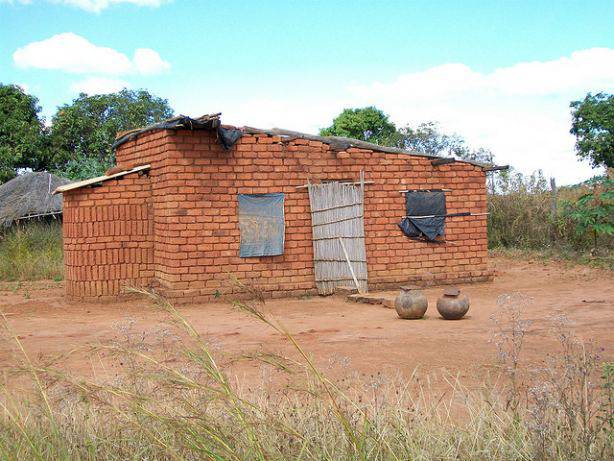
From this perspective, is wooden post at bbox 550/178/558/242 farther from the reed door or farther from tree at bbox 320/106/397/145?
tree at bbox 320/106/397/145

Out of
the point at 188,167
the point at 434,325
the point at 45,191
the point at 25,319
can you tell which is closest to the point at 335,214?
the point at 188,167

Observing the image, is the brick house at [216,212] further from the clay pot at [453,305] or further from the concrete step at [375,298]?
the clay pot at [453,305]

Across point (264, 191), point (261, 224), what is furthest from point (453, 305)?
point (264, 191)

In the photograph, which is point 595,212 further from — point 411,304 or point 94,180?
point 94,180

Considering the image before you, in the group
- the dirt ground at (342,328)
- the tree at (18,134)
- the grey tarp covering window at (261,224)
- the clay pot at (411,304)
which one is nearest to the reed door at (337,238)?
the dirt ground at (342,328)

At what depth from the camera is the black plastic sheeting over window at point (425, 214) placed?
12328 mm

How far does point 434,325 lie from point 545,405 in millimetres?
5454

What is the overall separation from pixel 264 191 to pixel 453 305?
380cm

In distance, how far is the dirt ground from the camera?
20.9 feet

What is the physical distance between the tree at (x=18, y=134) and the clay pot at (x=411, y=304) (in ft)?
60.7

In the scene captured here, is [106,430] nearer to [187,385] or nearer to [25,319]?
[187,385]

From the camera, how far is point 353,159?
1201cm

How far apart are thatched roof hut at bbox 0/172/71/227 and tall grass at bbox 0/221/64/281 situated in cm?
34

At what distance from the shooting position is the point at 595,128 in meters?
26.9
